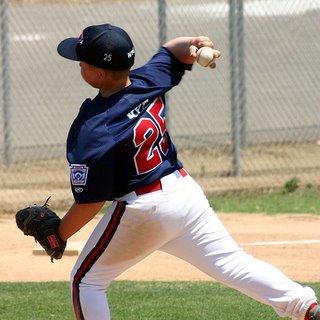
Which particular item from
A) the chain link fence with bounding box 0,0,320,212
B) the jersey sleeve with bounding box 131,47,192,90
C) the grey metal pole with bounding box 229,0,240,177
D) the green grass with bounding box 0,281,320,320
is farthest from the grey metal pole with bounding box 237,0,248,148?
the jersey sleeve with bounding box 131,47,192,90

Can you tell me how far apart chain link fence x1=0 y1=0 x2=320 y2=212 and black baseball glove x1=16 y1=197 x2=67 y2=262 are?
6797 millimetres

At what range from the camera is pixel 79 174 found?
4.37 m

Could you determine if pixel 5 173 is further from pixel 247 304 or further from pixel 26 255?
pixel 247 304

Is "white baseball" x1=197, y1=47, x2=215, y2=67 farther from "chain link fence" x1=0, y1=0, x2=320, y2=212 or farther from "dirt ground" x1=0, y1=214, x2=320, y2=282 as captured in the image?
"chain link fence" x1=0, y1=0, x2=320, y2=212

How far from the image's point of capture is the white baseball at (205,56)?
4.70 m

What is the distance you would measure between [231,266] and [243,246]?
3766 millimetres

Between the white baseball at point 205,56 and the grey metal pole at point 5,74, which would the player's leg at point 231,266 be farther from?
the grey metal pole at point 5,74

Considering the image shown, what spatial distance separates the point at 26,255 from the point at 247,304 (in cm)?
257

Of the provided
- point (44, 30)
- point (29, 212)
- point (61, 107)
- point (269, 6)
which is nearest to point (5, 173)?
point (61, 107)

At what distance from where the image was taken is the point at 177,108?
13617 mm

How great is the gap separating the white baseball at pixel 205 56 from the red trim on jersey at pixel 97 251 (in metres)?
0.81

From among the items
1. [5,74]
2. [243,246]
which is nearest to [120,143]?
[243,246]

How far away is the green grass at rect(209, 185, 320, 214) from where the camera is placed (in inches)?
404

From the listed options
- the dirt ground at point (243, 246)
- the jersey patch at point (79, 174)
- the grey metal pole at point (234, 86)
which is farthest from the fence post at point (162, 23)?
the jersey patch at point (79, 174)
